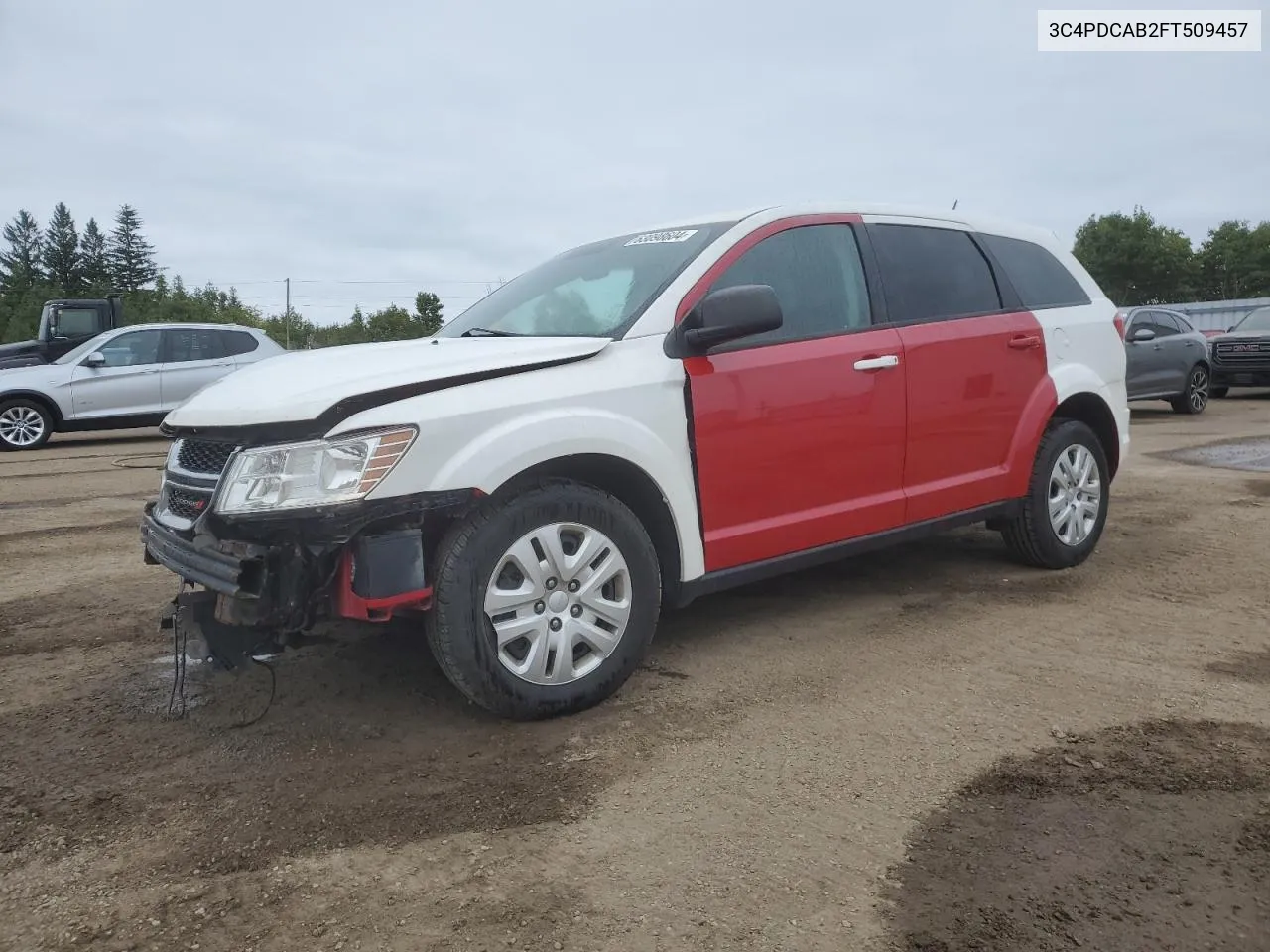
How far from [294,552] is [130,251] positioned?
10143cm

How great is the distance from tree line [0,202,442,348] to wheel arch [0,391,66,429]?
40.0m

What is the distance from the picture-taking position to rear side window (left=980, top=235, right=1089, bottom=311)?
4.81 meters

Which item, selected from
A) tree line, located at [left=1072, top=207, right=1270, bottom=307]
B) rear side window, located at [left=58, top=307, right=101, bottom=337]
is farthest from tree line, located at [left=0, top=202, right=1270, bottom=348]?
rear side window, located at [left=58, top=307, right=101, bottom=337]

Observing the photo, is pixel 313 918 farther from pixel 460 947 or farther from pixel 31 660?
pixel 31 660

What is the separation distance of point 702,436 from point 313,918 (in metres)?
1.99

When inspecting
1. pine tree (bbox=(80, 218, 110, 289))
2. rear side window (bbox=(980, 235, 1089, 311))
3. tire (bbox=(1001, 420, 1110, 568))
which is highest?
pine tree (bbox=(80, 218, 110, 289))

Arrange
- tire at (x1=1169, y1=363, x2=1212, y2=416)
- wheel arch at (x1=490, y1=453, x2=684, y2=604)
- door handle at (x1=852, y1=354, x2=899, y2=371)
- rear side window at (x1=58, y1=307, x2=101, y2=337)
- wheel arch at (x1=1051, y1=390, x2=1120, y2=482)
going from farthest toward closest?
1. rear side window at (x1=58, y1=307, x2=101, y2=337)
2. tire at (x1=1169, y1=363, x2=1212, y2=416)
3. wheel arch at (x1=1051, y1=390, x2=1120, y2=482)
4. door handle at (x1=852, y1=354, x2=899, y2=371)
5. wheel arch at (x1=490, y1=453, x2=684, y2=604)

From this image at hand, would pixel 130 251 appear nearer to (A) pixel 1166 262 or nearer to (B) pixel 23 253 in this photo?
(B) pixel 23 253

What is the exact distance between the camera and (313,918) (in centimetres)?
209

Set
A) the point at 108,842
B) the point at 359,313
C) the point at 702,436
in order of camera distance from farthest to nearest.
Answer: the point at 359,313 < the point at 702,436 < the point at 108,842

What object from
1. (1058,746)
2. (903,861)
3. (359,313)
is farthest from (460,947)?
(359,313)

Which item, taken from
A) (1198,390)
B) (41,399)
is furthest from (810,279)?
(1198,390)

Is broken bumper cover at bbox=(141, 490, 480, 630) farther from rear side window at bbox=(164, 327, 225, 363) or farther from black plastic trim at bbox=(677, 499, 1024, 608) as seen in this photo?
rear side window at bbox=(164, 327, 225, 363)

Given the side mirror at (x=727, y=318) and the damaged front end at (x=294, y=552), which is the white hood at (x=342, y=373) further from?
the side mirror at (x=727, y=318)
